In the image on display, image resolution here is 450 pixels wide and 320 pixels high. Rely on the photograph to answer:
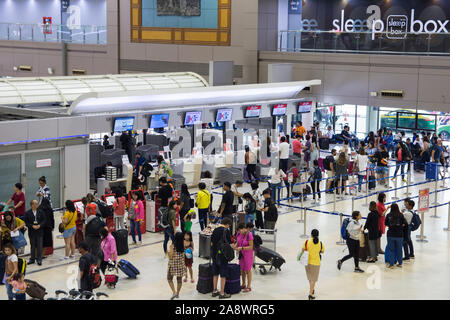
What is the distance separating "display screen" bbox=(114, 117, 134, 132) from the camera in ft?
72.8

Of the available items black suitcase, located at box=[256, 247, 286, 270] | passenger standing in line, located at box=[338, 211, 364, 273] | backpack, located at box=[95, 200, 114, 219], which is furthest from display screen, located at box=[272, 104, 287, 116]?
black suitcase, located at box=[256, 247, 286, 270]

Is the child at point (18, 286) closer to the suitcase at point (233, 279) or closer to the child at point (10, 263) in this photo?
the child at point (10, 263)

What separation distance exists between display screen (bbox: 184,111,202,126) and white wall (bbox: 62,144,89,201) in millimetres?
5524

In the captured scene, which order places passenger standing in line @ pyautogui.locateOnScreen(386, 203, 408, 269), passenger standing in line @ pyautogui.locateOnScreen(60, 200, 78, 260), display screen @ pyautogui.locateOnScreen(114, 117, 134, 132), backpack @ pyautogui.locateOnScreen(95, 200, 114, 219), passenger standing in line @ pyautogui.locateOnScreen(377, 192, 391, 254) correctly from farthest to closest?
display screen @ pyautogui.locateOnScreen(114, 117, 134, 132) < backpack @ pyautogui.locateOnScreen(95, 200, 114, 219) < passenger standing in line @ pyautogui.locateOnScreen(377, 192, 391, 254) < passenger standing in line @ pyautogui.locateOnScreen(60, 200, 78, 260) < passenger standing in line @ pyautogui.locateOnScreen(386, 203, 408, 269)

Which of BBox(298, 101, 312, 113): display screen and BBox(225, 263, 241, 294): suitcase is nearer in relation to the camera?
BBox(225, 263, 241, 294): suitcase

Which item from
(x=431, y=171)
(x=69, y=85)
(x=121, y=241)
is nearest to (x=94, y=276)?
(x=121, y=241)

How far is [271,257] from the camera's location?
14.2 m

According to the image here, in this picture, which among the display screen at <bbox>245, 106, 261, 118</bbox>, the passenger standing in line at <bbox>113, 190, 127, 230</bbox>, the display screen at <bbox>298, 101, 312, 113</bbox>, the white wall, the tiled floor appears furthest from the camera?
the display screen at <bbox>298, 101, 312, 113</bbox>

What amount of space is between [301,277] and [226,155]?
10.8m

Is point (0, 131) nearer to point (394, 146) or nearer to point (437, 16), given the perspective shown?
point (394, 146)

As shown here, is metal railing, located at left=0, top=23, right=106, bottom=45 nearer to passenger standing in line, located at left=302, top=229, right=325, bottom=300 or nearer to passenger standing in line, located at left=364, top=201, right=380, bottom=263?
passenger standing in line, located at left=364, top=201, right=380, bottom=263

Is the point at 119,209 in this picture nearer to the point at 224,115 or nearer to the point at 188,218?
the point at 188,218

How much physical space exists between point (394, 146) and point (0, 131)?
1773 cm

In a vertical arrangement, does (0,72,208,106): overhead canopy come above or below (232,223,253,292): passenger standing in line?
above
